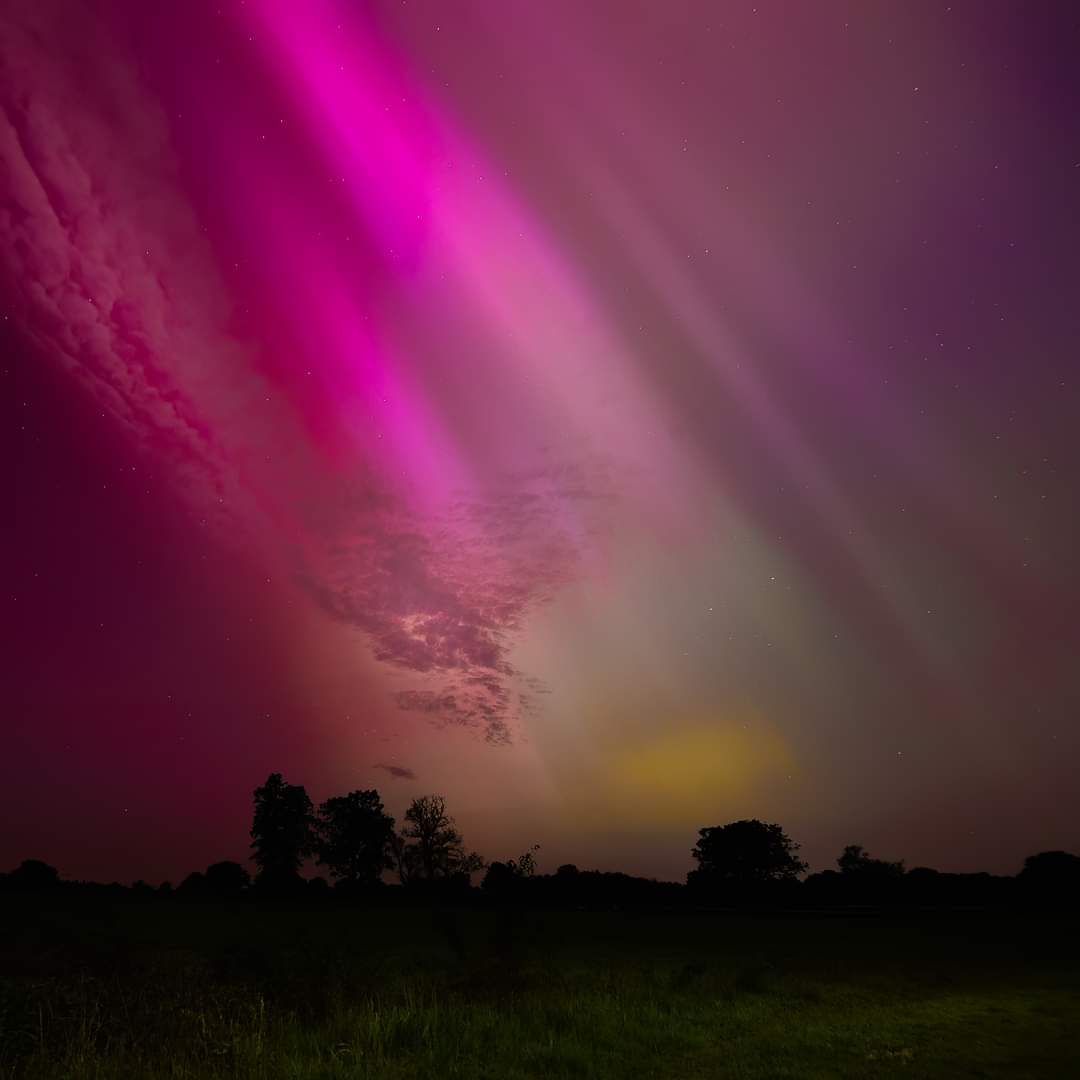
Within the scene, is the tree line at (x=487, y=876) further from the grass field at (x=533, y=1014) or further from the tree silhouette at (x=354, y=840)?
the grass field at (x=533, y=1014)

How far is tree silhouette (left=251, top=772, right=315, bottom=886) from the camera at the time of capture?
111 m

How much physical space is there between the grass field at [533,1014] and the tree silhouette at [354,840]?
85485 mm

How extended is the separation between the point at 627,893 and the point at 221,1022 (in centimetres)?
10322

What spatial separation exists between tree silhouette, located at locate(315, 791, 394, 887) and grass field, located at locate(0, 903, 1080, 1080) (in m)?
85.5

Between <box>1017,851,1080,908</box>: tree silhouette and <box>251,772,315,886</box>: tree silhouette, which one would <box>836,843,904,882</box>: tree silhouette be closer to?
<box>1017,851,1080,908</box>: tree silhouette

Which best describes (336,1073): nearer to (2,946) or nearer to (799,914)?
(2,946)

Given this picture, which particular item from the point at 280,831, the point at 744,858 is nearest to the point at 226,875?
the point at 280,831

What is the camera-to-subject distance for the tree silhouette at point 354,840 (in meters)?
117

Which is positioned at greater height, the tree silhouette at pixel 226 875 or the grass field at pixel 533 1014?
the grass field at pixel 533 1014

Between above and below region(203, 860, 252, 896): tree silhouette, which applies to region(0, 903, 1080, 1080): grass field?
above

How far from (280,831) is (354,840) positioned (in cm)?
1235

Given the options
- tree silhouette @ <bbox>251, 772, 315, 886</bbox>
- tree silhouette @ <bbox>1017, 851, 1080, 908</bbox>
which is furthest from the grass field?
tree silhouette @ <bbox>251, 772, 315, 886</bbox>

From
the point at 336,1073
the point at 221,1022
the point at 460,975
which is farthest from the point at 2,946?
the point at 336,1073

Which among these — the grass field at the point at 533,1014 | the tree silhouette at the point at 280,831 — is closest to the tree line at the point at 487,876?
the tree silhouette at the point at 280,831
